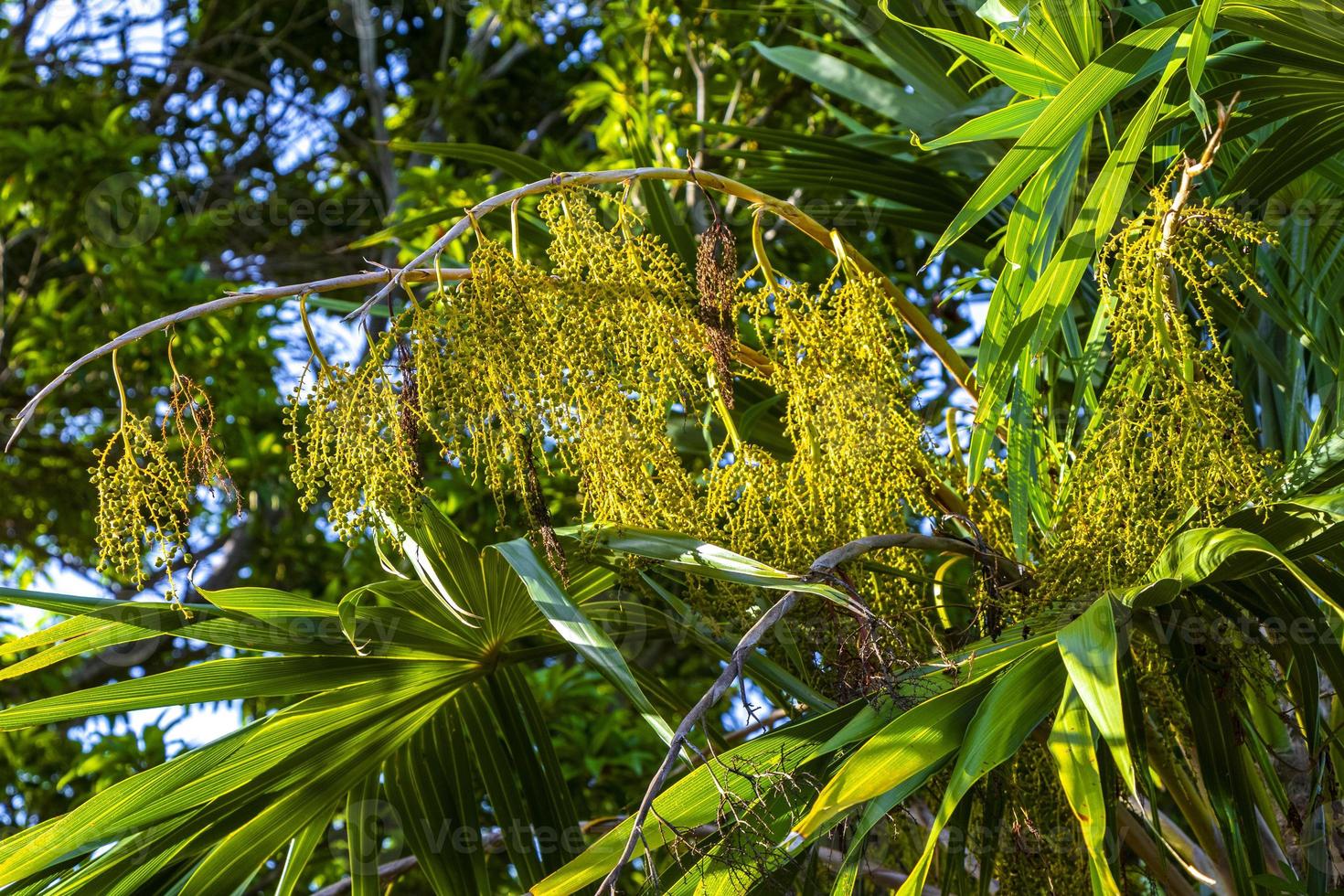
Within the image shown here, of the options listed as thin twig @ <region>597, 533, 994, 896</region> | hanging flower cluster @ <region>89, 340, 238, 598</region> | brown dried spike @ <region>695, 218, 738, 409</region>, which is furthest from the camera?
brown dried spike @ <region>695, 218, 738, 409</region>

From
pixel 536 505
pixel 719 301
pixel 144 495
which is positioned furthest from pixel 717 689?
pixel 144 495

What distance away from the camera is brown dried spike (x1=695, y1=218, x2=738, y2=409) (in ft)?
4.39

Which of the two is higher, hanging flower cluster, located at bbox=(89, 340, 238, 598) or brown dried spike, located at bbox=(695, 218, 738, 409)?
brown dried spike, located at bbox=(695, 218, 738, 409)

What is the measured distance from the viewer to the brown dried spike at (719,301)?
134cm

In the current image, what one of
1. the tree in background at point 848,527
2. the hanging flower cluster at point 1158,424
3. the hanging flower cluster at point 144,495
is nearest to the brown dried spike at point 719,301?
the tree in background at point 848,527

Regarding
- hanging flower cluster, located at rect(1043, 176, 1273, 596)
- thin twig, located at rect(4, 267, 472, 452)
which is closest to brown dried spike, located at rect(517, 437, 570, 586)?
thin twig, located at rect(4, 267, 472, 452)

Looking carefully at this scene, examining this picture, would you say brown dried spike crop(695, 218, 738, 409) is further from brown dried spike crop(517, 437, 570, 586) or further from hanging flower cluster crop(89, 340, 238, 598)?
hanging flower cluster crop(89, 340, 238, 598)

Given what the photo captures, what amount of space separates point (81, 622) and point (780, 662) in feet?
2.83

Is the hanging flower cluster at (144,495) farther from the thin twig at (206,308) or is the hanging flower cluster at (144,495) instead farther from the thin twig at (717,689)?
the thin twig at (717,689)

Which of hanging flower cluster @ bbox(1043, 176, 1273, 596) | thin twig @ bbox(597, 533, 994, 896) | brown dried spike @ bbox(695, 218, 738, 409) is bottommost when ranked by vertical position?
thin twig @ bbox(597, 533, 994, 896)

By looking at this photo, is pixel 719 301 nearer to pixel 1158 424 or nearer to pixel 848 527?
pixel 848 527

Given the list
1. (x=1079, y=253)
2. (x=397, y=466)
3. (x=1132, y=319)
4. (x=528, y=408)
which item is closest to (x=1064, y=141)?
(x=1079, y=253)

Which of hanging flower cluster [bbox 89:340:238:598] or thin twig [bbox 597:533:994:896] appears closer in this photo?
thin twig [bbox 597:533:994:896]

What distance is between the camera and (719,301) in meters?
1.35
